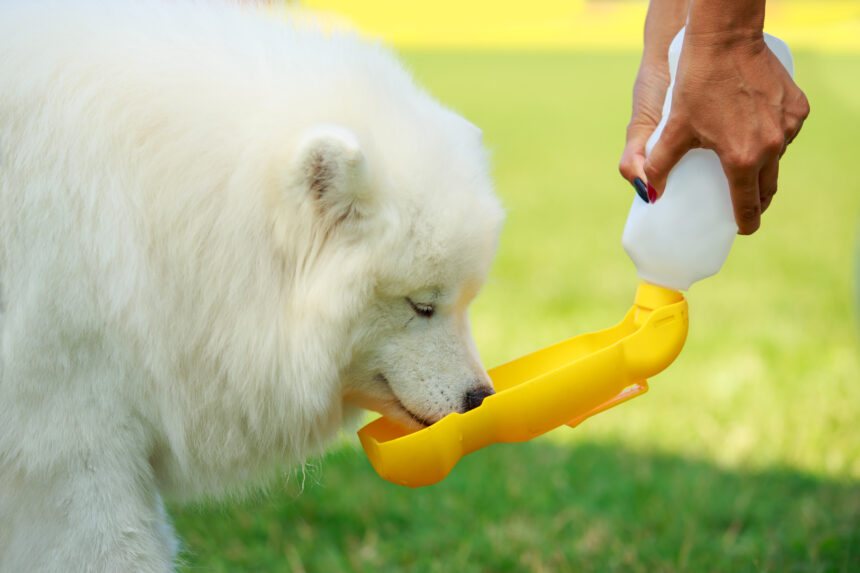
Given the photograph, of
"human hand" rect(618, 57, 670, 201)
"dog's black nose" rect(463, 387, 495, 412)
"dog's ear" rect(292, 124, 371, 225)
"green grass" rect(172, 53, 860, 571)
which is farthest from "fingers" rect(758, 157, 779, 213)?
"dog's ear" rect(292, 124, 371, 225)

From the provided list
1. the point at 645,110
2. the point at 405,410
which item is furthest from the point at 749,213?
the point at 405,410

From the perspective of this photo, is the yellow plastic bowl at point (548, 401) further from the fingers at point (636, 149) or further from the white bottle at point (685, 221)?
the fingers at point (636, 149)

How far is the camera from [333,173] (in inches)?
86.7

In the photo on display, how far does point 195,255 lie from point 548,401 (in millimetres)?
1133

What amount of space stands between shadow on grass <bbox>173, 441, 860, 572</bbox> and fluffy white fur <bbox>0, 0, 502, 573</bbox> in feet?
3.63

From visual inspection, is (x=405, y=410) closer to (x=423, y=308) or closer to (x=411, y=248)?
(x=423, y=308)

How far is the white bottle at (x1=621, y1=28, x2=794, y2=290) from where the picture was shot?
2.52m

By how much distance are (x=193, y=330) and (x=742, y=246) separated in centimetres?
847

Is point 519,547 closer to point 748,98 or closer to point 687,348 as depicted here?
point 748,98

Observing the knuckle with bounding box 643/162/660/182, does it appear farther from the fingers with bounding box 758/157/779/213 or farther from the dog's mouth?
the dog's mouth

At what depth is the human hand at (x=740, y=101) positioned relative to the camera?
2.26 metres

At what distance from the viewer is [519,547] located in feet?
12.6

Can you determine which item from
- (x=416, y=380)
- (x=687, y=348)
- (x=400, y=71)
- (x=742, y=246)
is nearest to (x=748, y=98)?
(x=400, y=71)

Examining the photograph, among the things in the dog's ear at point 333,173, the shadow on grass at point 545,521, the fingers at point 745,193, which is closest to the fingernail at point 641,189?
the fingers at point 745,193
